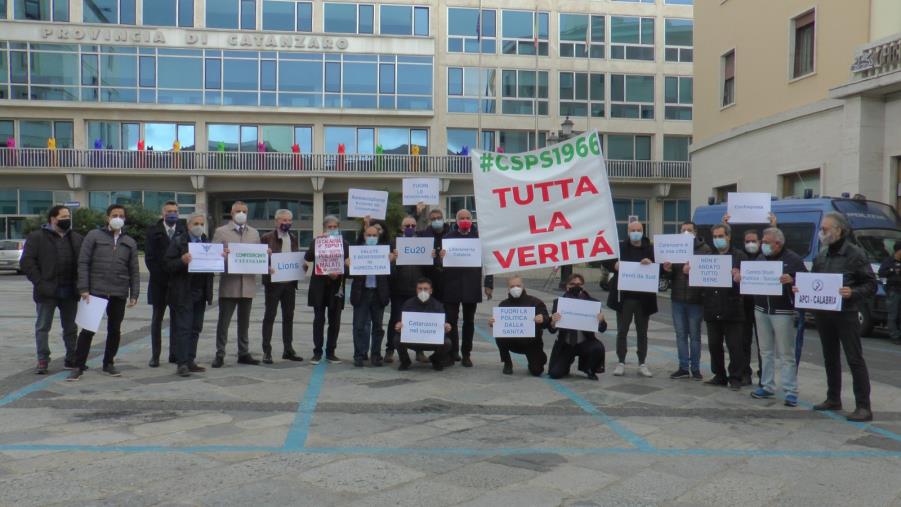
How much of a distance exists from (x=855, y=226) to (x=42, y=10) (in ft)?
118

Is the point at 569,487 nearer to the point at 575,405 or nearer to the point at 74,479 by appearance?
the point at 575,405

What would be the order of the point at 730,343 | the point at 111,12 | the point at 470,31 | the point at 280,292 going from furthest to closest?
the point at 470,31, the point at 111,12, the point at 280,292, the point at 730,343

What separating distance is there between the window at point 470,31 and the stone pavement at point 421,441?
3196cm

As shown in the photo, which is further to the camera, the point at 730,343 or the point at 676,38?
the point at 676,38

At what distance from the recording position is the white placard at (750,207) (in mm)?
8678

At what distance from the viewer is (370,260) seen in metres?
9.23

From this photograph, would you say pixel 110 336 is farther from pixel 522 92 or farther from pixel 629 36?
pixel 629 36

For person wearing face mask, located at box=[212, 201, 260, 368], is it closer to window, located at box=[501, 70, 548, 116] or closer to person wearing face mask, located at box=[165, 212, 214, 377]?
person wearing face mask, located at box=[165, 212, 214, 377]

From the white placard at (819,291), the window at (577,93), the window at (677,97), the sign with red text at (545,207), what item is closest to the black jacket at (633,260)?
the sign with red text at (545,207)

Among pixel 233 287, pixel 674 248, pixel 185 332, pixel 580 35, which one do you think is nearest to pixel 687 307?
pixel 674 248

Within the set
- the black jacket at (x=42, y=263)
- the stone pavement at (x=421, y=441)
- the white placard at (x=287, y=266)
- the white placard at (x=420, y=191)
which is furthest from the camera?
the white placard at (x=420, y=191)

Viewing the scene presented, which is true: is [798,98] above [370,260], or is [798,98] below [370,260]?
above

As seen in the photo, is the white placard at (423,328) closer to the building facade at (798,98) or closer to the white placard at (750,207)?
the white placard at (750,207)

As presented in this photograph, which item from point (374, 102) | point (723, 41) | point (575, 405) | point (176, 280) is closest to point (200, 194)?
point (374, 102)
